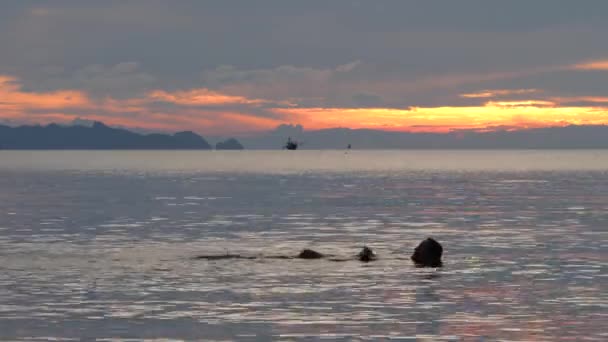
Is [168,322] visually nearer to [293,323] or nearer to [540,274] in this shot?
[293,323]

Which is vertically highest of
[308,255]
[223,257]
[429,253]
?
[429,253]

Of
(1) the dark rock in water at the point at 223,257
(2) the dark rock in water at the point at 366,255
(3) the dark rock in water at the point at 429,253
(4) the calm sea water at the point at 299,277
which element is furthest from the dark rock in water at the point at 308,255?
(3) the dark rock in water at the point at 429,253

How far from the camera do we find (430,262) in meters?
49.8

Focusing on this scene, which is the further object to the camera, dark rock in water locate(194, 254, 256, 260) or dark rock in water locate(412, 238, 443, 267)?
dark rock in water locate(194, 254, 256, 260)

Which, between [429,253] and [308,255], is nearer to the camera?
[429,253]

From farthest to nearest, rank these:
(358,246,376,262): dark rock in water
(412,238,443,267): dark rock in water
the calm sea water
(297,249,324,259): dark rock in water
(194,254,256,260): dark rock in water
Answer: (194,254,256,260): dark rock in water, (297,249,324,259): dark rock in water, (358,246,376,262): dark rock in water, (412,238,443,267): dark rock in water, the calm sea water

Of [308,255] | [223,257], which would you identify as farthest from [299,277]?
[223,257]

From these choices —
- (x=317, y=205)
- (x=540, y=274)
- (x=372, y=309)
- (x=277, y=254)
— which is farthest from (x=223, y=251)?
(x=317, y=205)

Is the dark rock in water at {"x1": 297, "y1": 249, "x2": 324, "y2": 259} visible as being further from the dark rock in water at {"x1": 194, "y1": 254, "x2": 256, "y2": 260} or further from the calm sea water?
the dark rock in water at {"x1": 194, "y1": 254, "x2": 256, "y2": 260}

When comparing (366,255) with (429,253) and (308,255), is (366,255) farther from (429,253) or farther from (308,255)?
(429,253)

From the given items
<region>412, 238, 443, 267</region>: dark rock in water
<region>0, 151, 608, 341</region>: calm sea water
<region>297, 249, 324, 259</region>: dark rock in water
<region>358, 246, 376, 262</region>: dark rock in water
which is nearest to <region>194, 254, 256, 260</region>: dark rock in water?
<region>0, 151, 608, 341</region>: calm sea water

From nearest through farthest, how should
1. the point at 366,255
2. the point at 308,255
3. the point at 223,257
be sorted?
the point at 366,255
the point at 308,255
the point at 223,257

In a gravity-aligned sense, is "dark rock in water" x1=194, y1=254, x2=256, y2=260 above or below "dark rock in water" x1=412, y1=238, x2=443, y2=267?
below

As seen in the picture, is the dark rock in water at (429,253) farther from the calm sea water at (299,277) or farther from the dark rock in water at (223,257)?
the dark rock in water at (223,257)
